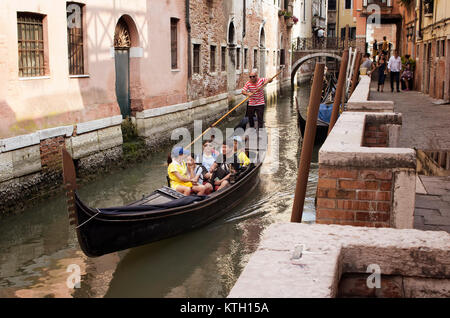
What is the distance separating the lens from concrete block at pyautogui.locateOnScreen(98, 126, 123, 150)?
893cm

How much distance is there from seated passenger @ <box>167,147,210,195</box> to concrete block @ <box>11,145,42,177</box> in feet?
5.90

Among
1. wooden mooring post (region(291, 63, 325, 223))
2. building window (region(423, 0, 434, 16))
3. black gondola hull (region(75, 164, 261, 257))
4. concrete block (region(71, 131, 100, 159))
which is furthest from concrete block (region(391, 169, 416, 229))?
building window (region(423, 0, 434, 16))

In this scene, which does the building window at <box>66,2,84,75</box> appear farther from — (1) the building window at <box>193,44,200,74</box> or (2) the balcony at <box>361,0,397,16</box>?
(2) the balcony at <box>361,0,397,16</box>

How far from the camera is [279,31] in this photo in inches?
1011

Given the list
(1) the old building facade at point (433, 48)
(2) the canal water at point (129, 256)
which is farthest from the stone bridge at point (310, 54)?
(2) the canal water at point (129, 256)

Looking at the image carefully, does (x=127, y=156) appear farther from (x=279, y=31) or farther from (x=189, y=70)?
(x=279, y=31)

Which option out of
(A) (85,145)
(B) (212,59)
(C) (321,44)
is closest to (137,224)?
(A) (85,145)

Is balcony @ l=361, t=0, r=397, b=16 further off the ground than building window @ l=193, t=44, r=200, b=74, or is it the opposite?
balcony @ l=361, t=0, r=397, b=16

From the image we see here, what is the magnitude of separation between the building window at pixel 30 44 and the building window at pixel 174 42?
476cm

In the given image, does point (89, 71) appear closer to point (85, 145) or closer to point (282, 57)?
point (85, 145)

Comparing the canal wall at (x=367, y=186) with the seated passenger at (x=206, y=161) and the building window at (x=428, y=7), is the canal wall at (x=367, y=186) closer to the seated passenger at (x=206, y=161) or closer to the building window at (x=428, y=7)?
the seated passenger at (x=206, y=161)
